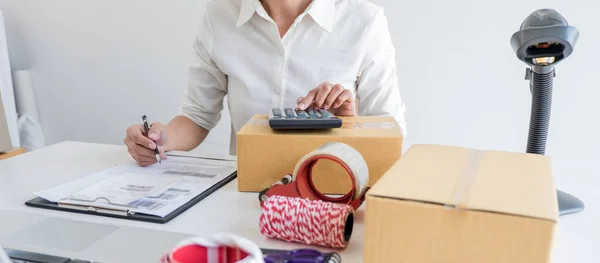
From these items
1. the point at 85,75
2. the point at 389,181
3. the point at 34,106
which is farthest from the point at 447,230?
the point at 34,106

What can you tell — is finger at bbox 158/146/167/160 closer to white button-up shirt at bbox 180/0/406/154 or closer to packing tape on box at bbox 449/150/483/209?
white button-up shirt at bbox 180/0/406/154

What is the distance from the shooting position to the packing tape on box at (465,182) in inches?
15.2

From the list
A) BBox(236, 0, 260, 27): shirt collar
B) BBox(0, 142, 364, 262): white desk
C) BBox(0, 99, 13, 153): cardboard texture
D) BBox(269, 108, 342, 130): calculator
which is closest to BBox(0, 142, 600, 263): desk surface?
BBox(0, 142, 364, 262): white desk

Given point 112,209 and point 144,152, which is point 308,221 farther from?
point 144,152

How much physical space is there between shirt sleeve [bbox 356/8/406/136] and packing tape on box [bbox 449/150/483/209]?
1.73ft

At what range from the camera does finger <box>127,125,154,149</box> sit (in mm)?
828

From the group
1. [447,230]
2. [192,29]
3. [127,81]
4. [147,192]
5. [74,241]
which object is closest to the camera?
[447,230]

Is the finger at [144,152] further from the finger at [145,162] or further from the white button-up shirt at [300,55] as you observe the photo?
the white button-up shirt at [300,55]

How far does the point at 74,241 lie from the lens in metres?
0.58

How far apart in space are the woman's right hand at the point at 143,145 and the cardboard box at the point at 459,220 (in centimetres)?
52

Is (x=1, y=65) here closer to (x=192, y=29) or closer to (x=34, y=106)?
(x=34, y=106)

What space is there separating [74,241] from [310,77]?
62 cm

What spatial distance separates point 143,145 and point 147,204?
0.22m

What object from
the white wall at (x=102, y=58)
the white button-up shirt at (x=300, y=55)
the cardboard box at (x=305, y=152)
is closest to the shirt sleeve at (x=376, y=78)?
the white button-up shirt at (x=300, y=55)
